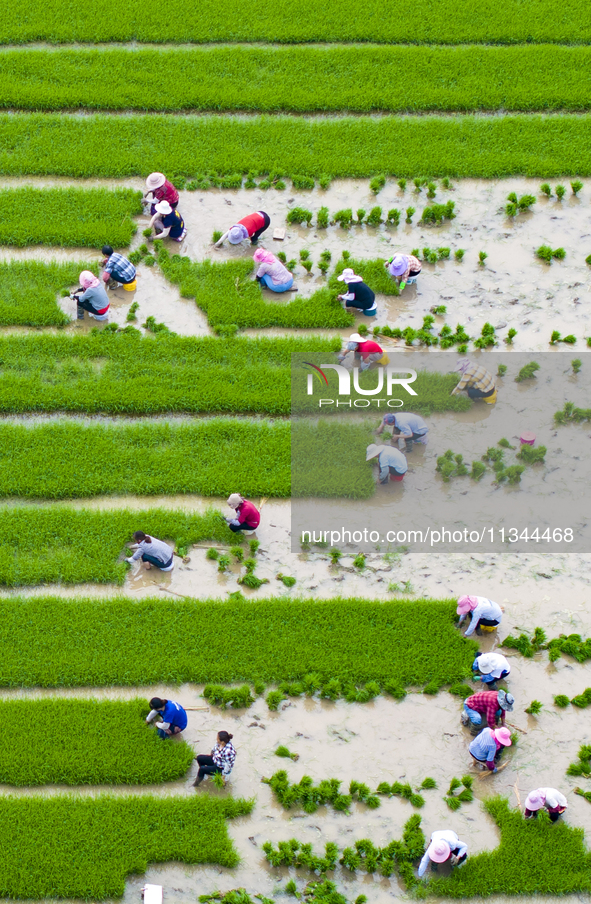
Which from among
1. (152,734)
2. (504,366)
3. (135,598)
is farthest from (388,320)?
(152,734)

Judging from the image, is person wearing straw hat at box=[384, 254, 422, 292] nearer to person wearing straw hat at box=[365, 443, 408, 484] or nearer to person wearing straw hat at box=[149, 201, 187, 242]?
person wearing straw hat at box=[365, 443, 408, 484]

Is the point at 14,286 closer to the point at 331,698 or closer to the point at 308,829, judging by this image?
the point at 331,698

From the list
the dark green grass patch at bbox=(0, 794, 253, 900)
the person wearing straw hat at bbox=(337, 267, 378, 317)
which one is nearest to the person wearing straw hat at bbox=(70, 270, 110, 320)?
the person wearing straw hat at bbox=(337, 267, 378, 317)

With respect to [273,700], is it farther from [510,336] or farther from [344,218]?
[344,218]

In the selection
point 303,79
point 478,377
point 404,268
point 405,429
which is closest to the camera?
point 405,429

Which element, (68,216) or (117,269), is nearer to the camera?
(117,269)

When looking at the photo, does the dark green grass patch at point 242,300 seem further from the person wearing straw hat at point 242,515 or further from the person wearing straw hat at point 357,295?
the person wearing straw hat at point 242,515

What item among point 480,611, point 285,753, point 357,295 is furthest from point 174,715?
point 357,295
